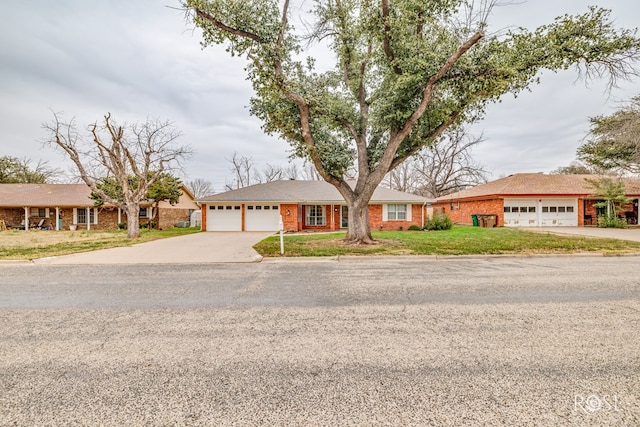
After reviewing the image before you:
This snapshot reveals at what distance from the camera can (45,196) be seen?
2798cm

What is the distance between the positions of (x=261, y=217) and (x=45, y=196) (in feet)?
69.0

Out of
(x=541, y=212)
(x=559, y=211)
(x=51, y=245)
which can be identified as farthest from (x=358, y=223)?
(x=559, y=211)

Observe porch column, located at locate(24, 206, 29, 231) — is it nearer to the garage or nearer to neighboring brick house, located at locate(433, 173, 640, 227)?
neighboring brick house, located at locate(433, 173, 640, 227)

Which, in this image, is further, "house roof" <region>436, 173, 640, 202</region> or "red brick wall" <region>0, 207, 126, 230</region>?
"red brick wall" <region>0, 207, 126, 230</region>

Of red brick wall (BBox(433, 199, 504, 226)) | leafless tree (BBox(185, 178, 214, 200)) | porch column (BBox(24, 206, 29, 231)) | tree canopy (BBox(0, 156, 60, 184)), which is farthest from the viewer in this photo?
leafless tree (BBox(185, 178, 214, 200))

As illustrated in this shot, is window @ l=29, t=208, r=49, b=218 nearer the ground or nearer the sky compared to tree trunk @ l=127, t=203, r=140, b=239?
nearer the sky

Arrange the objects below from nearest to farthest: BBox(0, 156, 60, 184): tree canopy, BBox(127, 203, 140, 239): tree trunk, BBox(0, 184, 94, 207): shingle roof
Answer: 1. BBox(127, 203, 140, 239): tree trunk
2. BBox(0, 184, 94, 207): shingle roof
3. BBox(0, 156, 60, 184): tree canopy

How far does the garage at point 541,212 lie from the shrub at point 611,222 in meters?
2.05

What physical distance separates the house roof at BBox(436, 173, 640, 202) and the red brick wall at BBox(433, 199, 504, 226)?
661mm

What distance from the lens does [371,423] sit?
2039mm

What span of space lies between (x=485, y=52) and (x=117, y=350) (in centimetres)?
1296

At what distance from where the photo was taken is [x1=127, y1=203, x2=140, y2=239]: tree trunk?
62.7ft

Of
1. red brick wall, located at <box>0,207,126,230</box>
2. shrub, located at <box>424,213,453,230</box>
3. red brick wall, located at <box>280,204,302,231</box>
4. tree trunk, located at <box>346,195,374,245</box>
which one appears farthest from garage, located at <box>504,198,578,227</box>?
red brick wall, located at <box>0,207,126,230</box>

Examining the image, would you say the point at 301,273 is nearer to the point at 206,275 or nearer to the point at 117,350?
the point at 206,275
